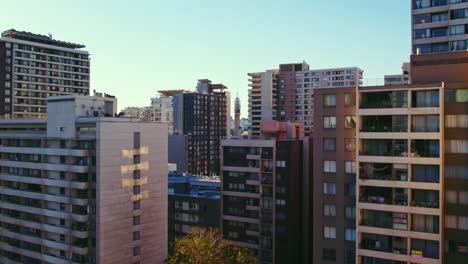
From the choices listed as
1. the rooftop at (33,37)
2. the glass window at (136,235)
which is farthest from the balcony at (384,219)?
the rooftop at (33,37)

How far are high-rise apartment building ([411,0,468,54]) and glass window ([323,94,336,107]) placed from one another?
21.0 m

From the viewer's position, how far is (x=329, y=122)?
60312 millimetres

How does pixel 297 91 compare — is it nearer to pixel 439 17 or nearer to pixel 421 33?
pixel 421 33

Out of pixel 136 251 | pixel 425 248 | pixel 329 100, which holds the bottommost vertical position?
pixel 136 251

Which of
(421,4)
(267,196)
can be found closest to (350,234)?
(267,196)

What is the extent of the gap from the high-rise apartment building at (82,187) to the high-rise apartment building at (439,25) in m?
46.3

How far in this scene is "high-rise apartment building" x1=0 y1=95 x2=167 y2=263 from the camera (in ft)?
211

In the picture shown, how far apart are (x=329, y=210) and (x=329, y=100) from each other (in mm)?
14667

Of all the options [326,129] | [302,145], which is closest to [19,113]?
[302,145]

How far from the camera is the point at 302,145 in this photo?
81.4 metres

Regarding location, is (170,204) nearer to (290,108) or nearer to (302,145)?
(302,145)

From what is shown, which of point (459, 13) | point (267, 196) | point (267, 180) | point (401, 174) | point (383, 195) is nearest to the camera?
point (401, 174)

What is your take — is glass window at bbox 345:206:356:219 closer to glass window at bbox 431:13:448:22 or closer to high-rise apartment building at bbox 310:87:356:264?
high-rise apartment building at bbox 310:87:356:264

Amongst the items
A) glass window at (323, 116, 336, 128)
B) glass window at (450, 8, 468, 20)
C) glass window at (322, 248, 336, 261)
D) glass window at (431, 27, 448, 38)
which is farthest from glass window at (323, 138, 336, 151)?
glass window at (450, 8, 468, 20)
